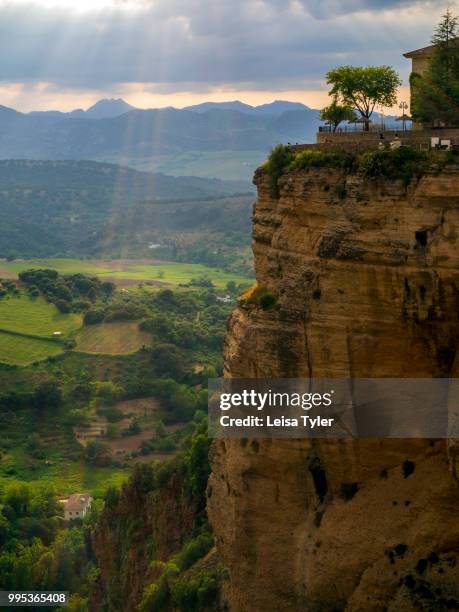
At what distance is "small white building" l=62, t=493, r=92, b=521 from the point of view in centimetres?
6901

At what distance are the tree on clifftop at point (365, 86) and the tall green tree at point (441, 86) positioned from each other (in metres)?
2.86

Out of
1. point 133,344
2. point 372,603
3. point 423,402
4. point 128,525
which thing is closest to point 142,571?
point 128,525

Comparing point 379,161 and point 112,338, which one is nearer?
point 379,161

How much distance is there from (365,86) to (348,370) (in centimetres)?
1307

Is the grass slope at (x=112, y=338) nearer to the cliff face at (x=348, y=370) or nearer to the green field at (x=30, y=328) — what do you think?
the green field at (x=30, y=328)

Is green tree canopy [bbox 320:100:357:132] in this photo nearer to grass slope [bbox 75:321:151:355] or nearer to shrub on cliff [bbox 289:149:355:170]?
shrub on cliff [bbox 289:149:355:170]

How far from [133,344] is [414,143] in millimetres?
90130

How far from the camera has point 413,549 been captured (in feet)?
92.3

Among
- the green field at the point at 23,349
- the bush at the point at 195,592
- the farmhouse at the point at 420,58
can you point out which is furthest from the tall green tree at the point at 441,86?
the green field at the point at 23,349

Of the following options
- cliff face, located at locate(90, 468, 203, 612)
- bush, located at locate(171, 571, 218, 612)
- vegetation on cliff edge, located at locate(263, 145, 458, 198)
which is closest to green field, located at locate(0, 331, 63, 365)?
cliff face, located at locate(90, 468, 203, 612)

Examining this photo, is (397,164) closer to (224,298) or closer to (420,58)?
(420,58)

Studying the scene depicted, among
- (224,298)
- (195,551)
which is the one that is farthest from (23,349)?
(195,551)

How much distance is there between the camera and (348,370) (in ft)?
92.5

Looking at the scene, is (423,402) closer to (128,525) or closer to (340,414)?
(340,414)
